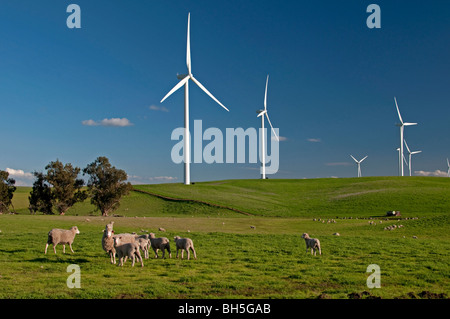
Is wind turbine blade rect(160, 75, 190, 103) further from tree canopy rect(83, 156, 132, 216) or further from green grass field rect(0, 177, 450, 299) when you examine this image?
green grass field rect(0, 177, 450, 299)

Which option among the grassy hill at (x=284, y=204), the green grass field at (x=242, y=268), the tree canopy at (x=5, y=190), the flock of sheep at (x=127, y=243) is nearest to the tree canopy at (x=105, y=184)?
the grassy hill at (x=284, y=204)

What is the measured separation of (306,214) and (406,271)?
48.3m

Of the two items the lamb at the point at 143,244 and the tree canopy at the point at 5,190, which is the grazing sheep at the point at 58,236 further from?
the tree canopy at the point at 5,190

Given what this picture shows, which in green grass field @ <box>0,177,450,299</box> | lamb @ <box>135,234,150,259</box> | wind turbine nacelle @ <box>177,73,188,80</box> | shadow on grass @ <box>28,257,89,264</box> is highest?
wind turbine nacelle @ <box>177,73,188,80</box>

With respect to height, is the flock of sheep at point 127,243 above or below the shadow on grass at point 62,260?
above

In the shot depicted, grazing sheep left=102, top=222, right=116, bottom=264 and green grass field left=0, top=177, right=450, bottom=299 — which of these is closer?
green grass field left=0, top=177, right=450, bottom=299

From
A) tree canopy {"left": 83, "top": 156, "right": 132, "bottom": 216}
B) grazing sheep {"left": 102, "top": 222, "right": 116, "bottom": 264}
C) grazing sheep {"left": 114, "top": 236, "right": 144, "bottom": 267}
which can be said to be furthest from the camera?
tree canopy {"left": 83, "top": 156, "right": 132, "bottom": 216}

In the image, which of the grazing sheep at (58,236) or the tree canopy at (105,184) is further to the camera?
the tree canopy at (105,184)

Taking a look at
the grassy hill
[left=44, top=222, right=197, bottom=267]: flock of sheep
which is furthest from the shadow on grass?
the grassy hill

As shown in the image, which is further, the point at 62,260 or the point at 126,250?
the point at 62,260

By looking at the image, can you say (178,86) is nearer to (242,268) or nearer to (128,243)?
(128,243)

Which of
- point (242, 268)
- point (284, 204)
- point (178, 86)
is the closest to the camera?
point (242, 268)

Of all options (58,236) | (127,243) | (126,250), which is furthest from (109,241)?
(58,236)

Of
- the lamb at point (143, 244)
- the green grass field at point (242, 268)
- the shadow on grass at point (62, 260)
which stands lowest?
the green grass field at point (242, 268)
